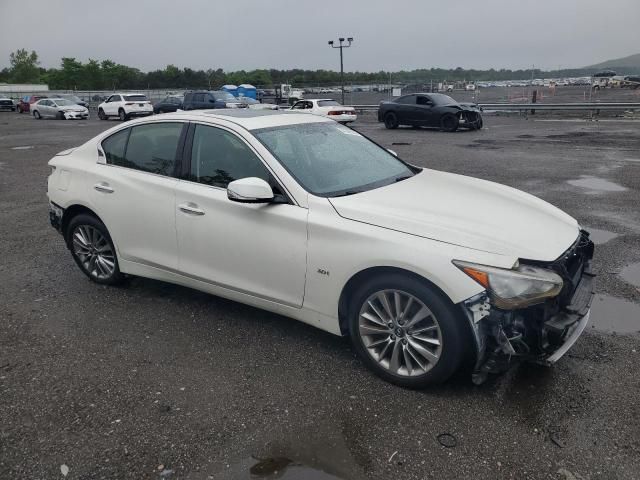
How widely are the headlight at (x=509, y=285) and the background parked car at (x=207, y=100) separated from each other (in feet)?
90.7

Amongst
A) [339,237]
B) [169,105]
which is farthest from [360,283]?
[169,105]

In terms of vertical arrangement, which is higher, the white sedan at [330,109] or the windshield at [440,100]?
the windshield at [440,100]

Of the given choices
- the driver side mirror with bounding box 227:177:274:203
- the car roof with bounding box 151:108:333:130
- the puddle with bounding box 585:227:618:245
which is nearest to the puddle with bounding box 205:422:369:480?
the driver side mirror with bounding box 227:177:274:203

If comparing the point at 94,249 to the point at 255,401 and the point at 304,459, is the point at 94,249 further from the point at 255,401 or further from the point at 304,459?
the point at 304,459

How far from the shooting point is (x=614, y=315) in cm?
440

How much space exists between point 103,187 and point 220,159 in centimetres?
130

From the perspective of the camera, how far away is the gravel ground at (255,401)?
2.78 metres

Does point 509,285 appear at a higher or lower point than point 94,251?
higher

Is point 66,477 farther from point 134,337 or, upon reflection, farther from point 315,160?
point 315,160

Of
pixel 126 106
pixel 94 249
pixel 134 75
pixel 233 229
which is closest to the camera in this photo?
pixel 233 229

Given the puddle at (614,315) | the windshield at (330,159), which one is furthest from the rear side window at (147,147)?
the puddle at (614,315)

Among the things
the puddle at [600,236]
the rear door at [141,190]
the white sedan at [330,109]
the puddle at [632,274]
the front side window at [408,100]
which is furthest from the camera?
the white sedan at [330,109]

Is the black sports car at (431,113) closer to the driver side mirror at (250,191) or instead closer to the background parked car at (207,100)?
the background parked car at (207,100)

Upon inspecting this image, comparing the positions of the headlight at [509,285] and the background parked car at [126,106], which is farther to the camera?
the background parked car at [126,106]
